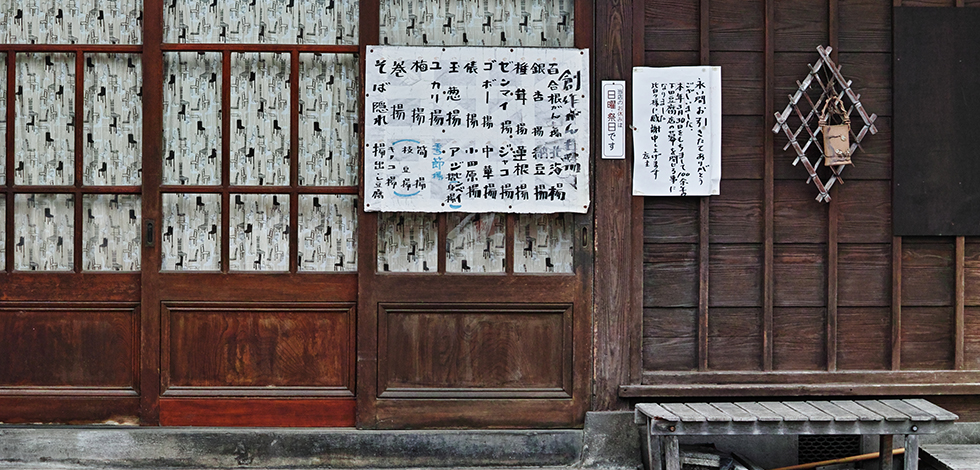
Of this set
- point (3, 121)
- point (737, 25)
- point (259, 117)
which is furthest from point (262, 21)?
point (737, 25)

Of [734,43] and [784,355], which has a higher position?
[734,43]

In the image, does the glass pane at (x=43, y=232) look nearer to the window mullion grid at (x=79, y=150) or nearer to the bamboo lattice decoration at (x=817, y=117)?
the window mullion grid at (x=79, y=150)

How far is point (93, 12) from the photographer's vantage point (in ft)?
16.4

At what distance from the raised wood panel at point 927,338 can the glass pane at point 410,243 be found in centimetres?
320

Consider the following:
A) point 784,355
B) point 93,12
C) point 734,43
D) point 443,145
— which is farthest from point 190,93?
point 784,355

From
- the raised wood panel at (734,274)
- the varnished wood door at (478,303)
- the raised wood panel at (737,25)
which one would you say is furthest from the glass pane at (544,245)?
the raised wood panel at (737,25)

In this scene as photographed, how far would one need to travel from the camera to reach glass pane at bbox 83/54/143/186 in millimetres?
4988

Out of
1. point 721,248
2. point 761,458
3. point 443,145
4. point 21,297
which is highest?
point 443,145

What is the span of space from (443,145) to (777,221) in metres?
2.27

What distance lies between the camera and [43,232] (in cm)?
500

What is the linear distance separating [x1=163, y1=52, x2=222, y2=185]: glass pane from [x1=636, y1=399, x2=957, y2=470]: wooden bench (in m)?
3.23

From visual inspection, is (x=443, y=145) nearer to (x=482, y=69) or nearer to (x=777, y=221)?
(x=482, y=69)

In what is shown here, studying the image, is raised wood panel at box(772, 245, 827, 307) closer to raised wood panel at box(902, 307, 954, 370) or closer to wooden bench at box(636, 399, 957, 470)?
raised wood panel at box(902, 307, 954, 370)

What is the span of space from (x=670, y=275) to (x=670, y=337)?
16.4 inches
